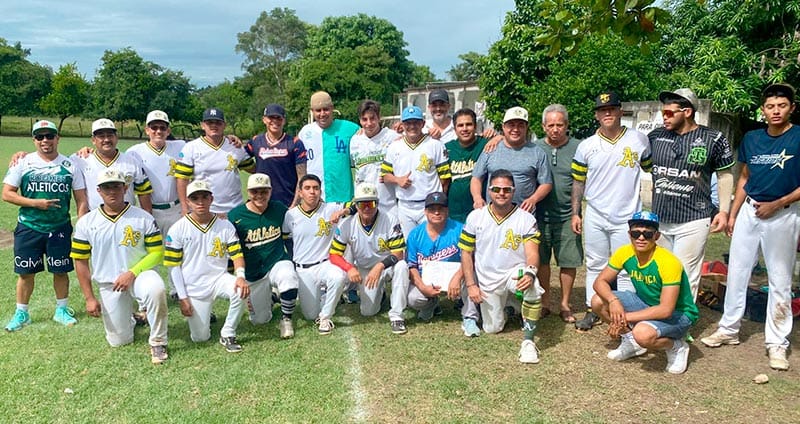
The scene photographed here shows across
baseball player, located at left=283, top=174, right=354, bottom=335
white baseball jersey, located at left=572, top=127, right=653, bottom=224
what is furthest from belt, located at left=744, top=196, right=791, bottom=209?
baseball player, located at left=283, top=174, right=354, bottom=335

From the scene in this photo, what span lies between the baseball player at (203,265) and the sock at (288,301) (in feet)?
1.42

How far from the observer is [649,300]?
16.2 ft

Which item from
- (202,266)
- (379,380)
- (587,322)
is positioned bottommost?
(379,380)

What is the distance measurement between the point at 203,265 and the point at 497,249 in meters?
2.79

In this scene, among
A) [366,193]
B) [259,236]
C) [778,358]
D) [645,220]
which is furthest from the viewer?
[366,193]

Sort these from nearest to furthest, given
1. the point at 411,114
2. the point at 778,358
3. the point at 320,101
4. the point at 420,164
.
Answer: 1. the point at 778,358
2. the point at 420,164
3. the point at 411,114
4. the point at 320,101

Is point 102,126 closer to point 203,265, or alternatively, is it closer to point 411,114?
point 203,265

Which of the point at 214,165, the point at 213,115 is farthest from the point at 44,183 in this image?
the point at 213,115

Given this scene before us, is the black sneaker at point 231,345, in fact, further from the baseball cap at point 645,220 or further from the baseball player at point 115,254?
the baseball cap at point 645,220

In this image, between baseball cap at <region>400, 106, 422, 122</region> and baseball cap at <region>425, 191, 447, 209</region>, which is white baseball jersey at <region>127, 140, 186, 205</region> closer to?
baseball cap at <region>400, 106, 422, 122</region>

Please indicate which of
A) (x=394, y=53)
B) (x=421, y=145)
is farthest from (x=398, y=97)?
(x=421, y=145)

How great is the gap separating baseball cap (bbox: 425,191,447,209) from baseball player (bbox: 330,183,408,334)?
53 cm

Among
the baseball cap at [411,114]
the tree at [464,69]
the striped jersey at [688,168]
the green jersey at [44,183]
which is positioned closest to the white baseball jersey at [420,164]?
the baseball cap at [411,114]

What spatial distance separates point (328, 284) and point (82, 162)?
2.88 meters
